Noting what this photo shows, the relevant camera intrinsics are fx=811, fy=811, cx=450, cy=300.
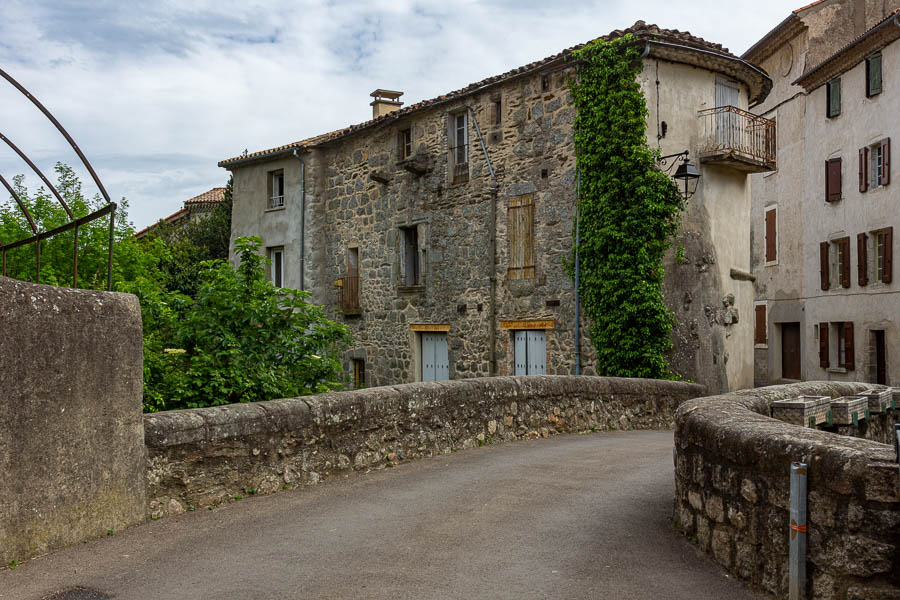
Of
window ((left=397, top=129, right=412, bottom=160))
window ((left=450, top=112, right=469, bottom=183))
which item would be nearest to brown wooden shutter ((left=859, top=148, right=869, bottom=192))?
window ((left=450, top=112, right=469, bottom=183))

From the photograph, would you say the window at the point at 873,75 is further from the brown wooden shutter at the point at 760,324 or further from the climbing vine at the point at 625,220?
the climbing vine at the point at 625,220

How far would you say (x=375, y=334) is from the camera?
2028 cm

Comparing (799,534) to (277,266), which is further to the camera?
(277,266)

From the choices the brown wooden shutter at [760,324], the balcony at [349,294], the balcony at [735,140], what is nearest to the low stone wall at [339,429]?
the balcony at [735,140]

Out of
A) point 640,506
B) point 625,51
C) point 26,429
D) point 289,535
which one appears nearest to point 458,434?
point 640,506

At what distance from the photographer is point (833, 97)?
22.2m

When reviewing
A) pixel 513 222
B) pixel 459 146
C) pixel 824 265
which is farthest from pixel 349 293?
pixel 824 265

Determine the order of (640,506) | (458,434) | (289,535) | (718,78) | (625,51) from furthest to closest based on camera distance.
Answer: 1. (718,78)
2. (625,51)
3. (458,434)
4. (640,506)
5. (289,535)

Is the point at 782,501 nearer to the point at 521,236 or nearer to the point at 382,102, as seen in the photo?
the point at 521,236

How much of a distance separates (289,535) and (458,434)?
3584 millimetres

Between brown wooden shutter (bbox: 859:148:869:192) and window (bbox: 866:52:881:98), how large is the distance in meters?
1.40

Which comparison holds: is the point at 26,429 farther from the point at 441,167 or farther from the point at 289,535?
the point at 441,167

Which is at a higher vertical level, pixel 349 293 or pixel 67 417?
pixel 349 293

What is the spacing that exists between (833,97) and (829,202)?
2.87 m
